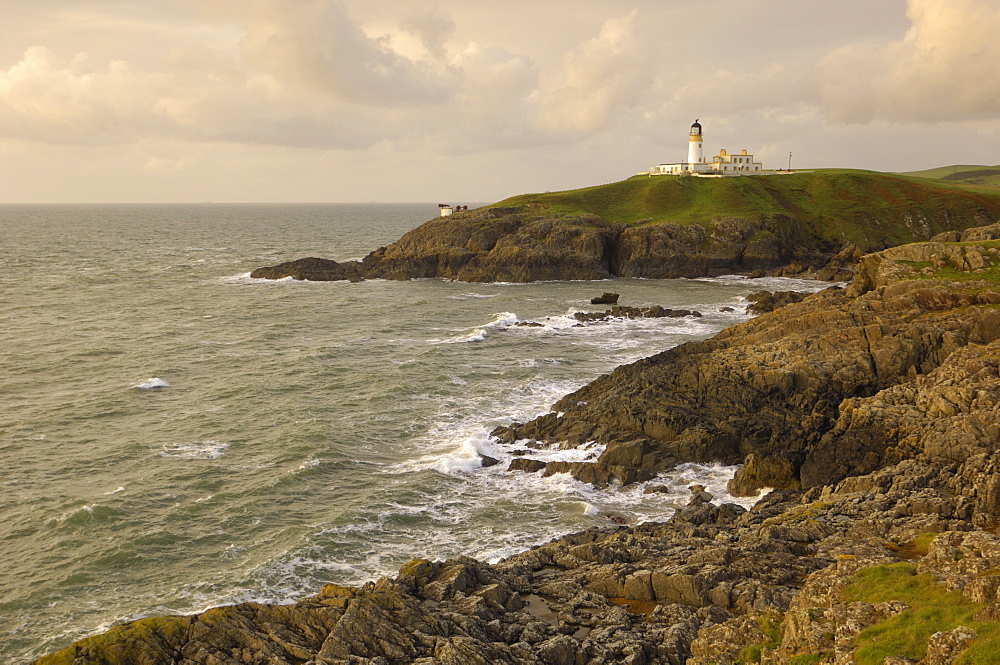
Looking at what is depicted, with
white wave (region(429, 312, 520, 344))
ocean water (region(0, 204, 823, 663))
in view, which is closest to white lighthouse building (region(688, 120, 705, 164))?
ocean water (region(0, 204, 823, 663))

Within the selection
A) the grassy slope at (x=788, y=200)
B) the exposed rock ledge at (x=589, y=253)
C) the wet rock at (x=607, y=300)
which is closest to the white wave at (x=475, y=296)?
the exposed rock ledge at (x=589, y=253)

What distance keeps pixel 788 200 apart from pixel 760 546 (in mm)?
120329

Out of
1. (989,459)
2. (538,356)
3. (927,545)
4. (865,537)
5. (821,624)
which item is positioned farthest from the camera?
(538,356)

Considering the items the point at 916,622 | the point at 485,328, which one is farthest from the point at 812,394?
the point at 485,328

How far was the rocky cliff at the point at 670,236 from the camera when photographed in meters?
110

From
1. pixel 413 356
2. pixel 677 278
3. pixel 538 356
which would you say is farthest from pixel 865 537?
pixel 677 278

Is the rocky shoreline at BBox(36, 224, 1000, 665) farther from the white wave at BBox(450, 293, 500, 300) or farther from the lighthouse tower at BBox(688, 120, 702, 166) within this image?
the lighthouse tower at BBox(688, 120, 702, 166)

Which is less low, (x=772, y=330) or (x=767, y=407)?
(x=772, y=330)

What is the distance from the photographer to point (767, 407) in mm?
40406

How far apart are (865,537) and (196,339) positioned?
2401 inches

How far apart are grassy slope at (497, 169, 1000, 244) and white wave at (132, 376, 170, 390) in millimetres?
82066

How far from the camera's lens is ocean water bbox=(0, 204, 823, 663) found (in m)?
29.4

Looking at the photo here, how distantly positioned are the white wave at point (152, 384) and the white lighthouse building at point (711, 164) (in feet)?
395

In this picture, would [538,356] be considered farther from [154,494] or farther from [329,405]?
[154,494]
